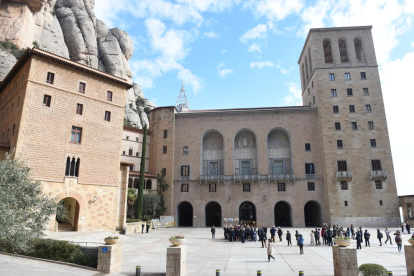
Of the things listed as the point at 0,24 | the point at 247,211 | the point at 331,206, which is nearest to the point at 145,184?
the point at 247,211

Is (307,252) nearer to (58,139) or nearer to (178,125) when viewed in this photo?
(58,139)

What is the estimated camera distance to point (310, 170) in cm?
3844

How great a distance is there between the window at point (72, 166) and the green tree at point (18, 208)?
12.3 meters

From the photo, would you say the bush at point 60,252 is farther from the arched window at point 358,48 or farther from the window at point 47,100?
the arched window at point 358,48

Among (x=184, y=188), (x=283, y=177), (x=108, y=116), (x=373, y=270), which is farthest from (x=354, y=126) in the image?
(x=373, y=270)

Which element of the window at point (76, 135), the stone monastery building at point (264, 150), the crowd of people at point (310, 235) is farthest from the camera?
the stone monastery building at point (264, 150)

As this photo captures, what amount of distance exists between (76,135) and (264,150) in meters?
25.5

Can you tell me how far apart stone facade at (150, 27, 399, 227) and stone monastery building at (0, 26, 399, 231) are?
0.14 meters

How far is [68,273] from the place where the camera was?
1166 cm

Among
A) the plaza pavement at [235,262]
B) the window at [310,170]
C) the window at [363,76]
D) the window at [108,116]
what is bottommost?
the plaza pavement at [235,262]

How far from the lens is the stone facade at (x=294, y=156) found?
36.1 meters

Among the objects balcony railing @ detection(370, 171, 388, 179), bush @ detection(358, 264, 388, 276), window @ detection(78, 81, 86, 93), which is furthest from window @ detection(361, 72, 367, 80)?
window @ detection(78, 81, 86, 93)

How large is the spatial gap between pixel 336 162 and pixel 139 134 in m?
30.9

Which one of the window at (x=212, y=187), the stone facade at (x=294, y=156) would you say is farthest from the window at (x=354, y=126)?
the window at (x=212, y=187)
